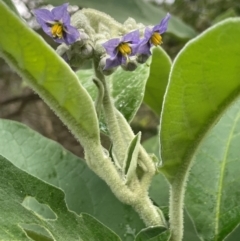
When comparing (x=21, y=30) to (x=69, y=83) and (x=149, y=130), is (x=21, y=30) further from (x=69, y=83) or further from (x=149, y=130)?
(x=149, y=130)

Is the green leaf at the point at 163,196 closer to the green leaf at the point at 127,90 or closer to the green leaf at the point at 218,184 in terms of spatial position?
the green leaf at the point at 218,184

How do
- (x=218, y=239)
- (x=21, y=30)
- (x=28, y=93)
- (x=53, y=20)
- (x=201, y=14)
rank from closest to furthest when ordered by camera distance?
(x=21, y=30), (x=53, y=20), (x=218, y=239), (x=28, y=93), (x=201, y=14)

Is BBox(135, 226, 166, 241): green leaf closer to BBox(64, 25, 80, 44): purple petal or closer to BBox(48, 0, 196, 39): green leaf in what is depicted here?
BBox(64, 25, 80, 44): purple petal

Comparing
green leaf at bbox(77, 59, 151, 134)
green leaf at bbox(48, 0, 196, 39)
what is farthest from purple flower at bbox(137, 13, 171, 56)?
green leaf at bbox(48, 0, 196, 39)

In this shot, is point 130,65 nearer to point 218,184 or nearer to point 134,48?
point 134,48

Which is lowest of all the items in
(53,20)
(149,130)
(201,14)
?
(149,130)

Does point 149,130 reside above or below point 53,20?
below

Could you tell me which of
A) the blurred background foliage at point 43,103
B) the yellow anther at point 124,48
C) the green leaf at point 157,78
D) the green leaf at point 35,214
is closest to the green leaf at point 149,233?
the green leaf at point 35,214

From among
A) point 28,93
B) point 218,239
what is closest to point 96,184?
point 218,239
